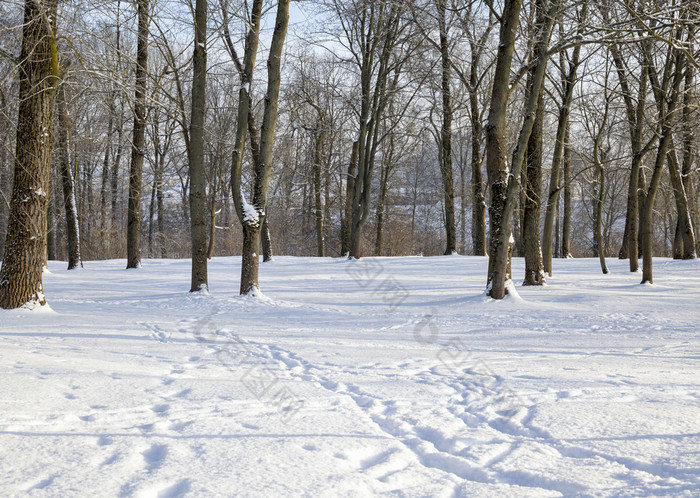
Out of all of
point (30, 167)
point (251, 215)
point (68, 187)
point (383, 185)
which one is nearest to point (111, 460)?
point (30, 167)

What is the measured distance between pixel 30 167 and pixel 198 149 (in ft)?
11.8

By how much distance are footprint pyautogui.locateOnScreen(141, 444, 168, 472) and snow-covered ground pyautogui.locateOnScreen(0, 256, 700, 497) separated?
0.01 meters

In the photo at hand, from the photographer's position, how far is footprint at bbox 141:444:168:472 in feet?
8.85

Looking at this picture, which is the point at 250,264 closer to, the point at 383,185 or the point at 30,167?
the point at 30,167

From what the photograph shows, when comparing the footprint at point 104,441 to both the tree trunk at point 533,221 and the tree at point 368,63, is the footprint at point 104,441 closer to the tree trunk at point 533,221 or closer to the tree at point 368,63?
the tree trunk at point 533,221

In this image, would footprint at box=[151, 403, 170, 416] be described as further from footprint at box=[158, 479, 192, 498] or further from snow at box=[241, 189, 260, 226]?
snow at box=[241, 189, 260, 226]

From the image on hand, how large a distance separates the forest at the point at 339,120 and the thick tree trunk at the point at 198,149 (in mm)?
41

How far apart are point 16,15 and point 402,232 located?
89.0 feet

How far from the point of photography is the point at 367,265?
17.4 metres

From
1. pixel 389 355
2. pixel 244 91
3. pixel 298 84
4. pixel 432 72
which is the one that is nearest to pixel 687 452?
pixel 389 355

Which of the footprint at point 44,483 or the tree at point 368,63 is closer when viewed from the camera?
the footprint at point 44,483

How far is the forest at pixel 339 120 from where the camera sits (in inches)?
303

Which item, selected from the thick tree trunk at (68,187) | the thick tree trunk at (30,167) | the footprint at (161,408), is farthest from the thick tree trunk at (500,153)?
the thick tree trunk at (68,187)

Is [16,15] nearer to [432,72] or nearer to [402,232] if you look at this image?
[432,72]
